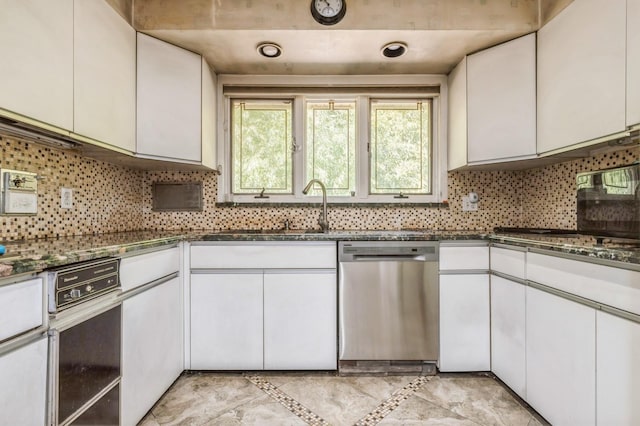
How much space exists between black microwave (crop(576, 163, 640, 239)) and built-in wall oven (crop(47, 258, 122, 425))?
6.74 feet

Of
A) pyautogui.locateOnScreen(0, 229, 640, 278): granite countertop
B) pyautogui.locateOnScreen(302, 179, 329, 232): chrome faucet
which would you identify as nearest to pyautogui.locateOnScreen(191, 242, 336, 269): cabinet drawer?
pyautogui.locateOnScreen(0, 229, 640, 278): granite countertop

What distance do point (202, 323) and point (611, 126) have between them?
237 cm

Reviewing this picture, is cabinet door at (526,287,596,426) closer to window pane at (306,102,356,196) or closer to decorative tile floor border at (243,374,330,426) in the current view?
decorative tile floor border at (243,374,330,426)

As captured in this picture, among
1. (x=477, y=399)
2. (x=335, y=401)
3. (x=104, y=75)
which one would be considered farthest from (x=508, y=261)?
(x=104, y=75)

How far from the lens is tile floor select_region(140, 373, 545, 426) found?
1.56 meters

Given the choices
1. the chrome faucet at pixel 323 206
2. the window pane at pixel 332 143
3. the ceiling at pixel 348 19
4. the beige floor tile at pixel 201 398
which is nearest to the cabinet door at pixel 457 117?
the ceiling at pixel 348 19

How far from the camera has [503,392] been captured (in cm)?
179

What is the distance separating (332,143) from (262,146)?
1.91ft

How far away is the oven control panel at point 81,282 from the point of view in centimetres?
99

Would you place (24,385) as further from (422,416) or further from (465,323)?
(465,323)

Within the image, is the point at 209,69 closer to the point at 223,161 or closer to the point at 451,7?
the point at 223,161

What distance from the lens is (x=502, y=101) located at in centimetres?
202

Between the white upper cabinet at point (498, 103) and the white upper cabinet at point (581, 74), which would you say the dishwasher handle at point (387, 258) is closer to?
the white upper cabinet at point (498, 103)

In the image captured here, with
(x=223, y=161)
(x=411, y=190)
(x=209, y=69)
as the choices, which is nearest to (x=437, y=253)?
(x=411, y=190)
